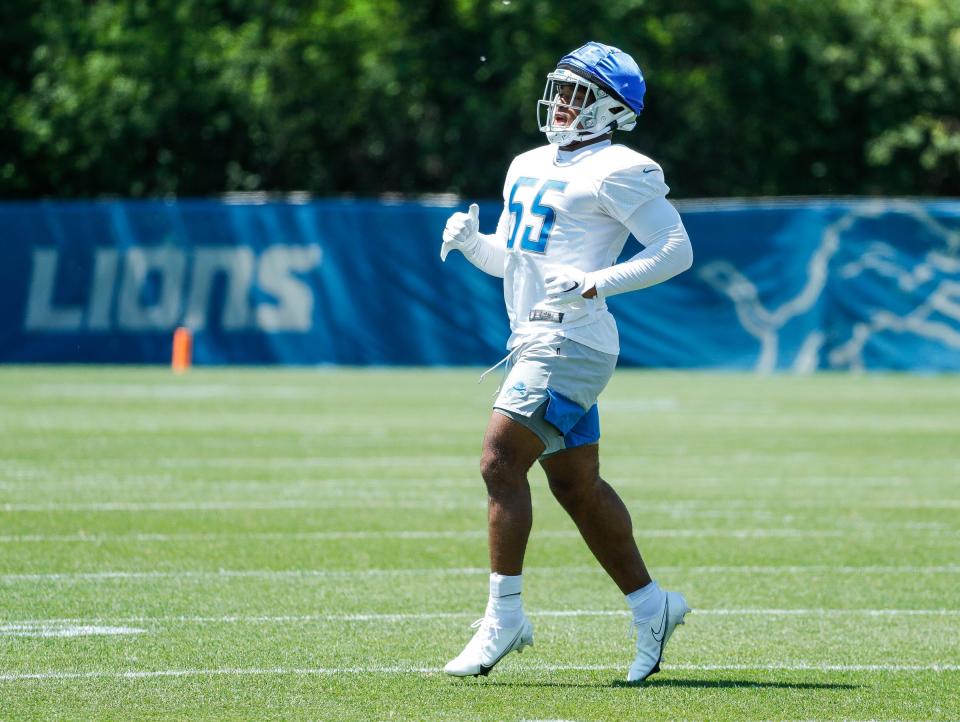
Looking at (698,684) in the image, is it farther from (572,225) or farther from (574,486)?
(572,225)

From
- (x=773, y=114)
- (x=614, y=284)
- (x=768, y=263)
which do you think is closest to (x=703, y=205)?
(x=768, y=263)

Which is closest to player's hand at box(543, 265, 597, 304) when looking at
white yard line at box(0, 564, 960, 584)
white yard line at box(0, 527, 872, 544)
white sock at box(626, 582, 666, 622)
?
white sock at box(626, 582, 666, 622)

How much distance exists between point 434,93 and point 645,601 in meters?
30.3

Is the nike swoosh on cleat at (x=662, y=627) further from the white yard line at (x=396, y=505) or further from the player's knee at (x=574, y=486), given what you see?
the white yard line at (x=396, y=505)

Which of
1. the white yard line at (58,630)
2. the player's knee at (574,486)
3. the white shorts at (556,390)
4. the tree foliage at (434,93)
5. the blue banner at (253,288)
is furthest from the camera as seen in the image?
the tree foliage at (434,93)

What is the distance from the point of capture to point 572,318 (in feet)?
18.8

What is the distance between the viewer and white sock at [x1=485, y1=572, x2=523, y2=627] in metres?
5.67

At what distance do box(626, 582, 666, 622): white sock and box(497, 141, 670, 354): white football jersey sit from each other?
794 mm

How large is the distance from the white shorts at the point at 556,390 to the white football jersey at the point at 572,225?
1.9 inches

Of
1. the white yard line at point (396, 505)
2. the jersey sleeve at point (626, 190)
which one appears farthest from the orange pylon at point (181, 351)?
the jersey sleeve at point (626, 190)

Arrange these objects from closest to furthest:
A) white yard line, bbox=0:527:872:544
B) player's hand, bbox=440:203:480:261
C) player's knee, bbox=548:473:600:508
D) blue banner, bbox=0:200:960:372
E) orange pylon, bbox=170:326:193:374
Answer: player's knee, bbox=548:473:600:508 → player's hand, bbox=440:203:480:261 → white yard line, bbox=0:527:872:544 → orange pylon, bbox=170:326:193:374 → blue banner, bbox=0:200:960:372

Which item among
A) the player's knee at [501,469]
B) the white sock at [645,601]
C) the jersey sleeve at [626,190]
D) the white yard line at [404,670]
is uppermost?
the jersey sleeve at [626,190]

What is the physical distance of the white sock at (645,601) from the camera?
5.84 m

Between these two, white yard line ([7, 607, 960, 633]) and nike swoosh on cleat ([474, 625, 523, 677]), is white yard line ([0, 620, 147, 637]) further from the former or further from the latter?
nike swoosh on cleat ([474, 625, 523, 677])
